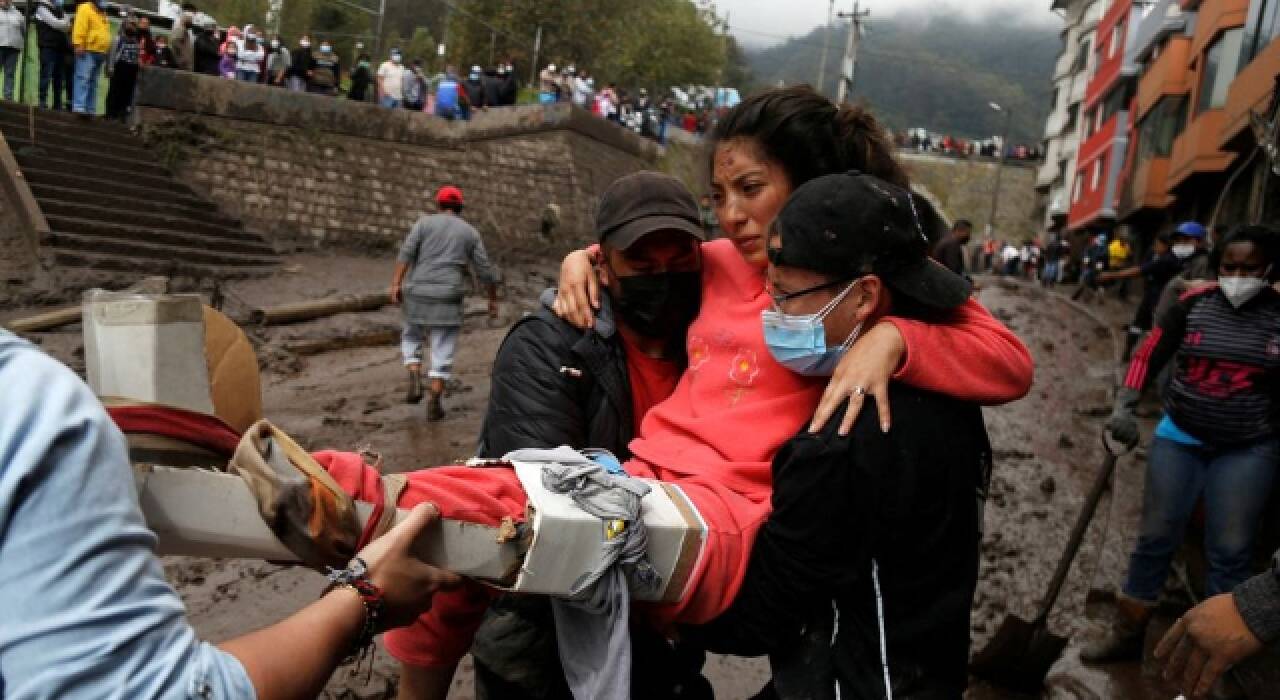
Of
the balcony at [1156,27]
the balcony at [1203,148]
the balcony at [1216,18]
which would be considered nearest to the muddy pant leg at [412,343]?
the balcony at [1203,148]

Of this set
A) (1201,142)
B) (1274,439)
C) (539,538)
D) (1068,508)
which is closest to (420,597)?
(539,538)

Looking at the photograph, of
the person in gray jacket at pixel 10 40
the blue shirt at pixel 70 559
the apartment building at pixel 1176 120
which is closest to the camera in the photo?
the blue shirt at pixel 70 559

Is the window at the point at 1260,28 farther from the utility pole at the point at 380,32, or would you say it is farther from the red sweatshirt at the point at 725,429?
the utility pole at the point at 380,32

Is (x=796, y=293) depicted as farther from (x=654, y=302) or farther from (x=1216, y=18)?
(x=1216, y=18)

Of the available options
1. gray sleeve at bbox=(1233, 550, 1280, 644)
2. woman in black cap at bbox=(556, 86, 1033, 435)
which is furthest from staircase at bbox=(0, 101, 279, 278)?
gray sleeve at bbox=(1233, 550, 1280, 644)

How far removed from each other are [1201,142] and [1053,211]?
27.7 metres

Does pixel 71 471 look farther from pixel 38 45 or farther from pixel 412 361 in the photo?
pixel 38 45

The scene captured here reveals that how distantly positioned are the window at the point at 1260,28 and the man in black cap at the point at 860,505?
550 inches

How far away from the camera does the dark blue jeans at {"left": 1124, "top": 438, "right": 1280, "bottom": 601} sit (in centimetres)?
382

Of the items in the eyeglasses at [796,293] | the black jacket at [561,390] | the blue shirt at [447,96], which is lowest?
the black jacket at [561,390]

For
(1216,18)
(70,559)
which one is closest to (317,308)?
(70,559)

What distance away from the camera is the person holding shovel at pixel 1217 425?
3805 mm

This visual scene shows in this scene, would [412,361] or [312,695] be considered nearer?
[312,695]

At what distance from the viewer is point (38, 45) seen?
13.6 meters
